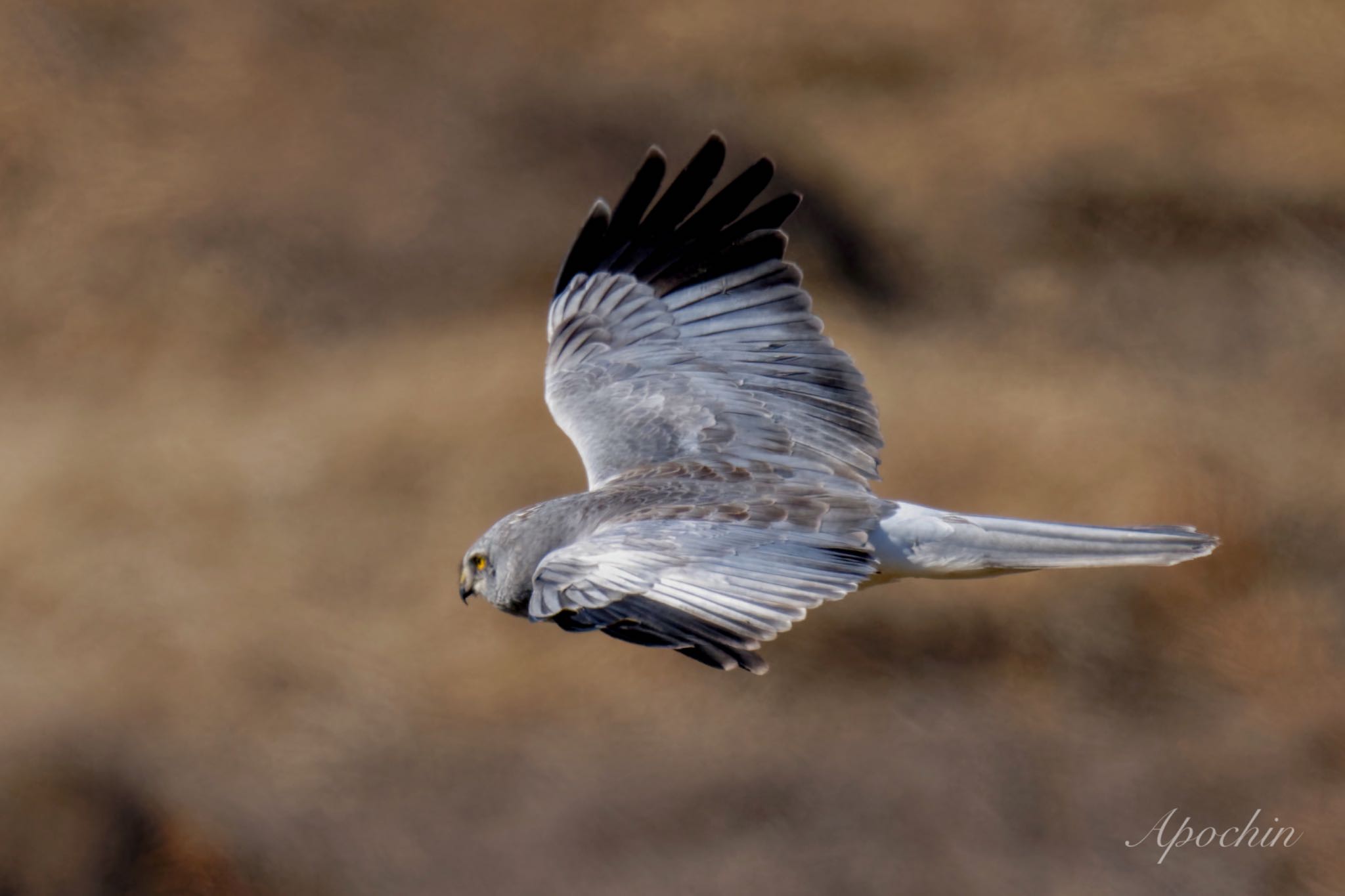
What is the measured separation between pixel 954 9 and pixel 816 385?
8154 mm

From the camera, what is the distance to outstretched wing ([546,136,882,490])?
6594 mm

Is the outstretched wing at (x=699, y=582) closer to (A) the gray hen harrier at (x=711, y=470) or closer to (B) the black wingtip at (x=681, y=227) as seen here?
(A) the gray hen harrier at (x=711, y=470)

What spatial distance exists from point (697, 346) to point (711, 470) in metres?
0.95

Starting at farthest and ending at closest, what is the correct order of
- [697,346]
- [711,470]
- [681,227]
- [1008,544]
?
[681,227] < [697,346] < [711,470] < [1008,544]

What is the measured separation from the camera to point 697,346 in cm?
704

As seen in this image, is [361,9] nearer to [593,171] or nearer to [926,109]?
[593,171]

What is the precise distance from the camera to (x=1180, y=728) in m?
11.0

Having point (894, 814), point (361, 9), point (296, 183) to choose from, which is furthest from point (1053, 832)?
point (361, 9)
